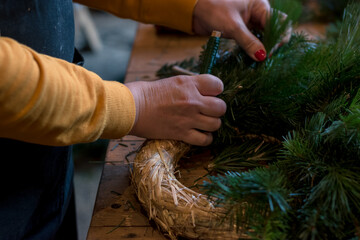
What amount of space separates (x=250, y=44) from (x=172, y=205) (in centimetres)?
43

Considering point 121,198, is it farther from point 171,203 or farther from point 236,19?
point 236,19

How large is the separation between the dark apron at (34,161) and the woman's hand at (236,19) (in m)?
0.32

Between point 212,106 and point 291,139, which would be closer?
point 291,139

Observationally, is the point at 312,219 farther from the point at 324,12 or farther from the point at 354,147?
the point at 324,12

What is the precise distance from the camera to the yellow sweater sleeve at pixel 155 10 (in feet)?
2.92

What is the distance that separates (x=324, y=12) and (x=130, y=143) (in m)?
0.91

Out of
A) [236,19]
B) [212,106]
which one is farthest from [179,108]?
[236,19]

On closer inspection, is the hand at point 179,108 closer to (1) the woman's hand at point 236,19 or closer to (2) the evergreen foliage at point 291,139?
(2) the evergreen foliage at point 291,139

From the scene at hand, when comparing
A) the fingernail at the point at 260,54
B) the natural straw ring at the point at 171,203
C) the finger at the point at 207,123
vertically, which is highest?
the fingernail at the point at 260,54

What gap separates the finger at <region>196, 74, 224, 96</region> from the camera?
654mm

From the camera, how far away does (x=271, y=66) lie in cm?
78

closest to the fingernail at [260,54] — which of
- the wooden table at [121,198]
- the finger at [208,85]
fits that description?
the finger at [208,85]

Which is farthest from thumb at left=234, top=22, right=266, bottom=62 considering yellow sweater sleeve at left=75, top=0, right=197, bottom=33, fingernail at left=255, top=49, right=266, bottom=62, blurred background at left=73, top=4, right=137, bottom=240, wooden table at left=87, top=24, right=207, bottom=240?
blurred background at left=73, top=4, right=137, bottom=240

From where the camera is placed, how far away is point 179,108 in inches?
25.5
